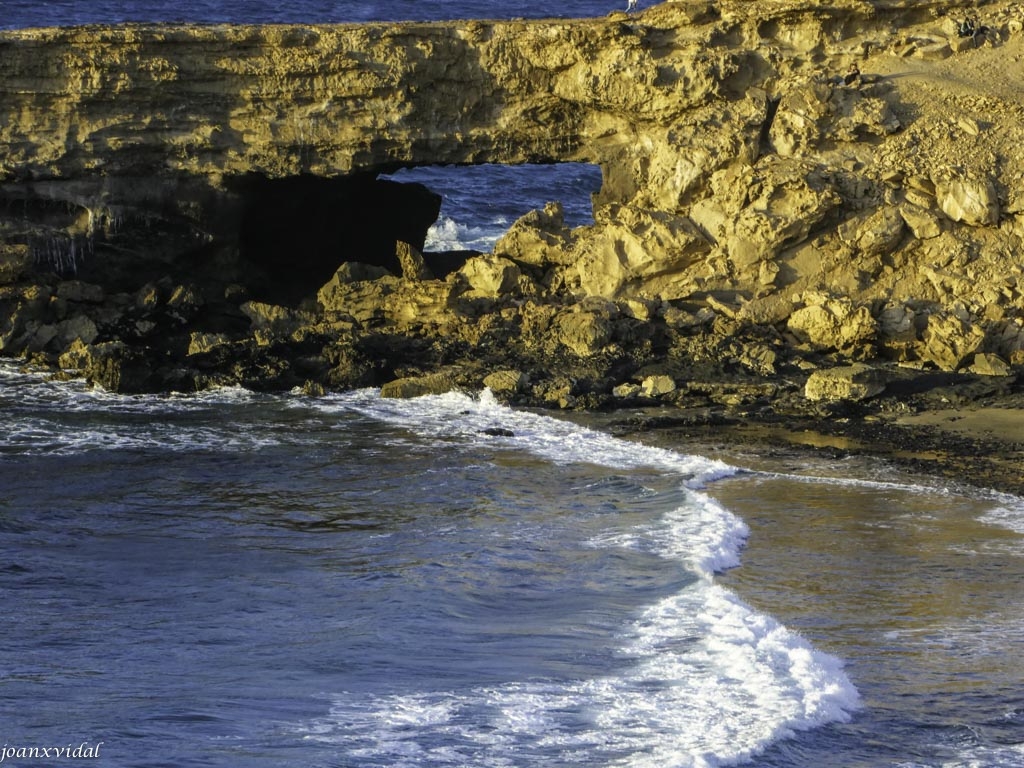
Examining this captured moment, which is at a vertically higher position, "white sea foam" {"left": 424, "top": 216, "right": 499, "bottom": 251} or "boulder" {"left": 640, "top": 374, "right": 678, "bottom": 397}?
"white sea foam" {"left": 424, "top": 216, "right": 499, "bottom": 251}

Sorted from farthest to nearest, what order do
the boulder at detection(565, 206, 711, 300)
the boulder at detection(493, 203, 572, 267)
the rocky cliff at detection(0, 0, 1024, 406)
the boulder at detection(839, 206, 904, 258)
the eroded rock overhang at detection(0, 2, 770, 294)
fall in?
the boulder at detection(493, 203, 572, 267)
the eroded rock overhang at detection(0, 2, 770, 294)
the boulder at detection(565, 206, 711, 300)
the boulder at detection(839, 206, 904, 258)
the rocky cliff at detection(0, 0, 1024, 406)

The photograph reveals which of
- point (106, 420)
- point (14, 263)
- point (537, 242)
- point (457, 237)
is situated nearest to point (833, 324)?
point (537, 242)

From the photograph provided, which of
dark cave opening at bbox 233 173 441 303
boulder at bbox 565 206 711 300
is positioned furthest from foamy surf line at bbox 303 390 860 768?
dark cave opening at bbox 233 173 441 303

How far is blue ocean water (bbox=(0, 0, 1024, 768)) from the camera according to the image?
9.95 m

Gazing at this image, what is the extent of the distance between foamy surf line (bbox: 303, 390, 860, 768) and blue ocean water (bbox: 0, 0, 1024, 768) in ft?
Answer: 0.09

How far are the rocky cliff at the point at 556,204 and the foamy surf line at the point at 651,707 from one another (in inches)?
318

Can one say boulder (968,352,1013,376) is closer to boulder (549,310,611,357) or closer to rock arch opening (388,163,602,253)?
boulder (549,310,611,357)

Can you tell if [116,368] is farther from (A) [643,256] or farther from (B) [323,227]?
(A) [643,256]

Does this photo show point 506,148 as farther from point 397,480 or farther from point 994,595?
point 994,595

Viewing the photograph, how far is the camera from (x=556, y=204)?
2327cm

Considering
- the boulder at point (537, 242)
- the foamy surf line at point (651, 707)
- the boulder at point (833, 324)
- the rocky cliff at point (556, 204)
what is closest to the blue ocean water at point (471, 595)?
the foamy surf line at point (651, 707)

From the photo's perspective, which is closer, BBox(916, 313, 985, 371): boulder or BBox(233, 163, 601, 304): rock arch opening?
BBox(916, 313, 985, 371): boulder

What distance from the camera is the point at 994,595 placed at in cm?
1270

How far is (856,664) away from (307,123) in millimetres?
14158
